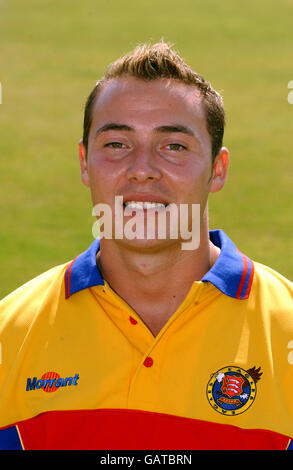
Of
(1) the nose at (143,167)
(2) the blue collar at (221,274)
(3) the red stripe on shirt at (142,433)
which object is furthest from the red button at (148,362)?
(1) the nose at (143,167)

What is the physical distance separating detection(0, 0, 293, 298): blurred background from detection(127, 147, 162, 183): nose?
3841mm

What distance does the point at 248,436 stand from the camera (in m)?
2.89

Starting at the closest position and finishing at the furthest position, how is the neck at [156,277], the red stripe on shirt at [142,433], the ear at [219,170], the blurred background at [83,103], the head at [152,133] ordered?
the red stripe on shirt at [142,433] < the head at [152,133] < the neck at [156,277] < the ear at [219,170] < the blurred background at [83,103]

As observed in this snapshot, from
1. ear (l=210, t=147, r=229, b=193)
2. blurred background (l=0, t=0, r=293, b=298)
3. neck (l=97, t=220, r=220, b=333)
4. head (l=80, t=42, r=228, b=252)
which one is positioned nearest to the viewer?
head (l=80, t=42, r=228, b=252)

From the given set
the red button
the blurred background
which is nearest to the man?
the red button

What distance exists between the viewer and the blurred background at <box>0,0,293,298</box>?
7992 mm

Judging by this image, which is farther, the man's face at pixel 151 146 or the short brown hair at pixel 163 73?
the short brown hair at pixel 163 73

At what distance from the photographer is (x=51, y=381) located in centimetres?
300

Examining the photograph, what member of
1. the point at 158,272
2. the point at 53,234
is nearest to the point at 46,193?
the point at 53,234

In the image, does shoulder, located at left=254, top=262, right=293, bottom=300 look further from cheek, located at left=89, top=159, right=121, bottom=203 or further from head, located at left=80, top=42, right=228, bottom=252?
cheek, located at left=89, top=159, right=121, bottom=203

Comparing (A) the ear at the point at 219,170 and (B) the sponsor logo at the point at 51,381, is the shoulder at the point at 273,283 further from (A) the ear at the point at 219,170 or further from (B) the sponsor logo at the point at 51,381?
(B) the sponsor logo at the point at 51,381

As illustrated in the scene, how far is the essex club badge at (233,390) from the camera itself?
292 centimetres

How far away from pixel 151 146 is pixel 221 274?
0.52 meters

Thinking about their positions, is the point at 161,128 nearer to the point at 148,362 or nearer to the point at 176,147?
the point at 176,147
